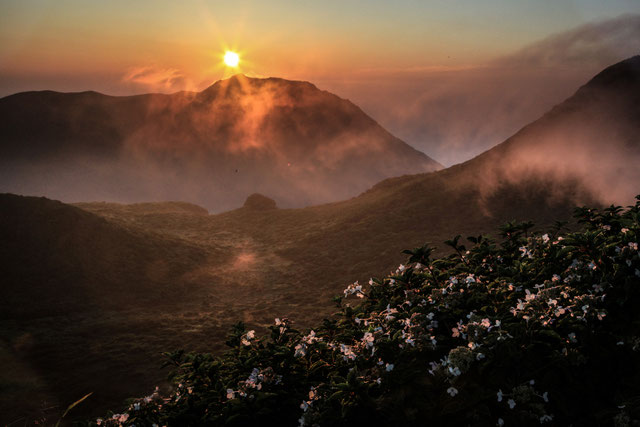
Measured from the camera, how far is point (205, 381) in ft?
10.7

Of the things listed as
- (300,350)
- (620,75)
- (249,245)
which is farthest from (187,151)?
(300,350)

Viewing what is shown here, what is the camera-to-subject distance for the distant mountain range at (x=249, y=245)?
13.3m

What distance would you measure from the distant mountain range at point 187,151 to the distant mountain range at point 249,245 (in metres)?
85.7

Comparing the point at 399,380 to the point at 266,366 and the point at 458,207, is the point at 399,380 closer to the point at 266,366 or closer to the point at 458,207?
the point at 266,366

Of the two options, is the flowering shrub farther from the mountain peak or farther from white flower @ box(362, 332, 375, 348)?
the mountain peak

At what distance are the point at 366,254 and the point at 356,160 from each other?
123 meters

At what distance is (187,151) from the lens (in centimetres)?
13175

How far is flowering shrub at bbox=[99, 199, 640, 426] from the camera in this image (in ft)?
8.61

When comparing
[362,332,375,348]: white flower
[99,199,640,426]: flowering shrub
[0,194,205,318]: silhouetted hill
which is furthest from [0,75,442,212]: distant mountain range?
[362,332,375,348]: white flower

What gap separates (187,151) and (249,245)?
113m

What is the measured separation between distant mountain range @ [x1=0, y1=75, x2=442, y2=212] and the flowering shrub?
11081 cm

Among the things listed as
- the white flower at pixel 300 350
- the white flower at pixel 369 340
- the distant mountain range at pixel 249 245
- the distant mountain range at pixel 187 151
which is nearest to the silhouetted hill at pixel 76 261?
the distant mountain range at pixel 249 245

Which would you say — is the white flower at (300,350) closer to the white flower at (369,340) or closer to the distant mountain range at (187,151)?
the white flower at (369,340)

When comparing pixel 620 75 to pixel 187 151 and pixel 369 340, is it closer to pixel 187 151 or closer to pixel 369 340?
pixel 369 340
